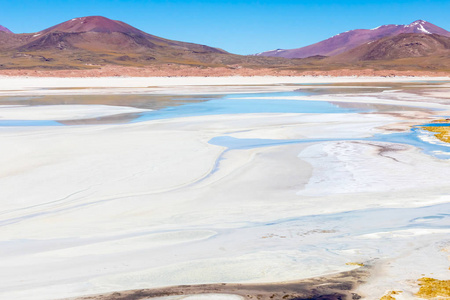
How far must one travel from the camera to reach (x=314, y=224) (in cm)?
672

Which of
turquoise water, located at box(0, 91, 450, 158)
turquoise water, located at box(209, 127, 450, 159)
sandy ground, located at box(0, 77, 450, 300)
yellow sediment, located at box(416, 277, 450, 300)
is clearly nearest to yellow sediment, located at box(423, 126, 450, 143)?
turquoise water, located at box(0, 91, 450, 158)

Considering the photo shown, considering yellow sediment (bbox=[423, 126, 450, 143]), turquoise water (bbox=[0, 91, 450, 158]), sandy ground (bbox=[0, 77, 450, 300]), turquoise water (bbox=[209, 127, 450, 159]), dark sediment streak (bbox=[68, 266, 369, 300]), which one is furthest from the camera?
yellow sediment (bbox=[423, 126, 450, 143])

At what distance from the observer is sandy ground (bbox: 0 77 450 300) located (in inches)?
198

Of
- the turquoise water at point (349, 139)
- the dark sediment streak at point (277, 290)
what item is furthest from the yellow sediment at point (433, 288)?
the turquoise water at point (349, 139)

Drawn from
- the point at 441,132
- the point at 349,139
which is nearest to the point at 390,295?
the point at 349,139

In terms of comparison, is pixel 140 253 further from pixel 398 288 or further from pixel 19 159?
pixel 19 159

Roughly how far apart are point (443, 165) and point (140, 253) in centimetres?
680

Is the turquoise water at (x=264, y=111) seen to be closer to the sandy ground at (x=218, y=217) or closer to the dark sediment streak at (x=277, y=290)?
the sandy ground at (x=218, y=217)

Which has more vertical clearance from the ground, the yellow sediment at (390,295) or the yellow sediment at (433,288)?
the yellow sediment at (433,288)

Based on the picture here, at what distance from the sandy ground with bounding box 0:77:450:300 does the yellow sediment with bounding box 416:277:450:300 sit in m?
0.09

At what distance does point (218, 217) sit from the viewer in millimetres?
7070

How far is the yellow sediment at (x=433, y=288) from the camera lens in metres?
4.53

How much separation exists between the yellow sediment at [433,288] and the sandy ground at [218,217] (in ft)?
0.28

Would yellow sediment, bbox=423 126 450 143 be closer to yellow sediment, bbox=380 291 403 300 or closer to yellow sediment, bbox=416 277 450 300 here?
yellow sediment, bbox=416 277 450 300
